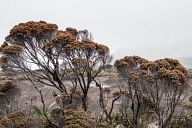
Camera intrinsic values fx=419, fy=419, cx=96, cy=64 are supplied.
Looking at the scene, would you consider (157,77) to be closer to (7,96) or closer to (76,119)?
(76,119)


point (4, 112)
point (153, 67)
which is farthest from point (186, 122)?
point (4, 112)

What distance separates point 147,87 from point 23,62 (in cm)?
792

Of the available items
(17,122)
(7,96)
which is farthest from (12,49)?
(7,96)

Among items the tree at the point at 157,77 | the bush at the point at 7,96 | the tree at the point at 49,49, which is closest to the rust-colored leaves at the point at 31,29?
the tree at the point at 49,49

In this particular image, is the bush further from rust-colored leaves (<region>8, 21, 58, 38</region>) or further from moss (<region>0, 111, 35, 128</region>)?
rust-colored leaves (<region>8, 21, 58, 38</region>)

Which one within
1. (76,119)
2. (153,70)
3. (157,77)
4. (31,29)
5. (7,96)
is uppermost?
(31,29)

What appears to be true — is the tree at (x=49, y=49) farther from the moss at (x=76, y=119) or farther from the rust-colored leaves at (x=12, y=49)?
the moss at (x=76, y=119)

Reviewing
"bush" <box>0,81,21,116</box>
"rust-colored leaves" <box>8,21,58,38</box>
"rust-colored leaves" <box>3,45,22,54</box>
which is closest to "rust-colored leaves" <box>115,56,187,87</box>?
"rust-colored leaves" <box>8,21,58,38</box>

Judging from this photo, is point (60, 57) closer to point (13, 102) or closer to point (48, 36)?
point (48, 36)

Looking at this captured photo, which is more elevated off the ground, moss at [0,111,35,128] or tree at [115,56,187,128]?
tree at [115,56,187,128]

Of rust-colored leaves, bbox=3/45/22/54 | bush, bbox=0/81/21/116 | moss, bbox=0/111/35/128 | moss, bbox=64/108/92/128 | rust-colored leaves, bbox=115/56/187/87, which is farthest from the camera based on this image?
bush, bbox=0/81/21/116

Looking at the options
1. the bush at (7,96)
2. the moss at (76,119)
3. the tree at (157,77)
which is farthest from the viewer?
the bush at (7,96)

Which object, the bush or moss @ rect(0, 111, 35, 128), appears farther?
the bush

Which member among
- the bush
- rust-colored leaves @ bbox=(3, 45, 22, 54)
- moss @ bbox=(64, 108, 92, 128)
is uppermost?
rust-colored leaves @ bbox=(3, 45, 22, 54)
